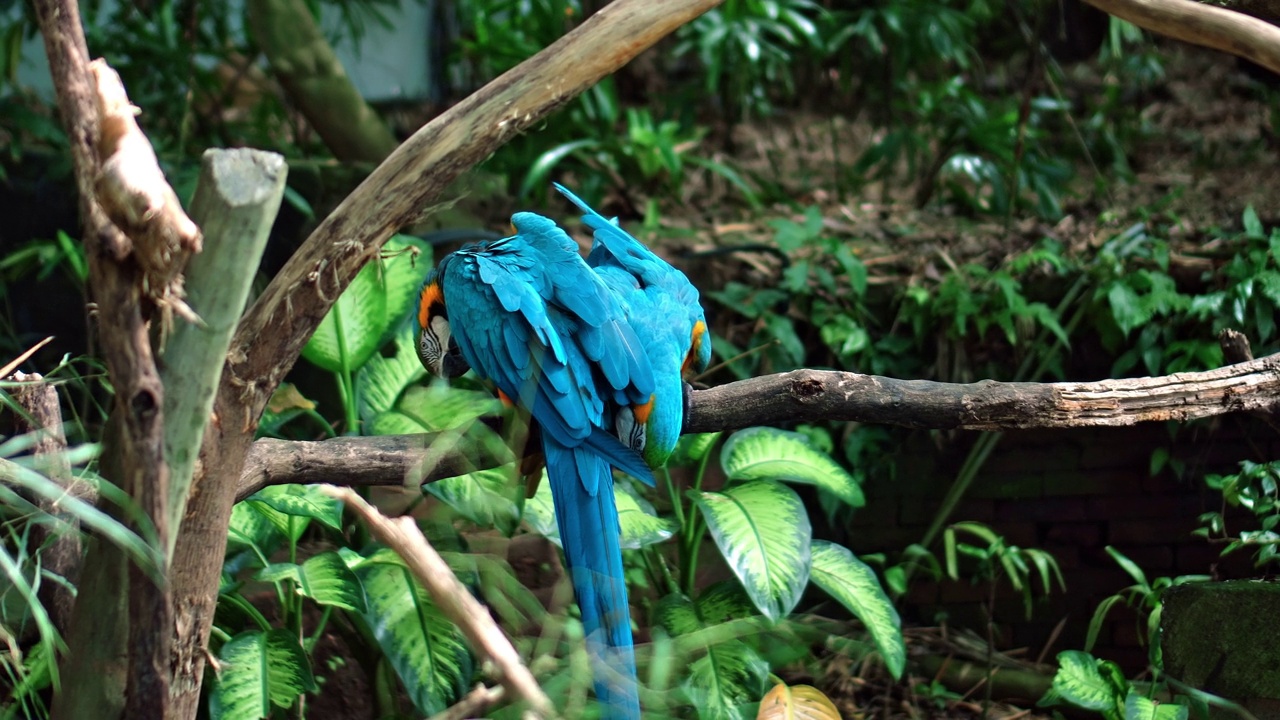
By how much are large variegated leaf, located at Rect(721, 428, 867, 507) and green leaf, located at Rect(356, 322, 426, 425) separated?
0.72m

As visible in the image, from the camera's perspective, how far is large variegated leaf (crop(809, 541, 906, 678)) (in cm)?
188

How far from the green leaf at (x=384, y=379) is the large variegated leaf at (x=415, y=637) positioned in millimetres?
403

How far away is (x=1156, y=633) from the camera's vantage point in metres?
2.12

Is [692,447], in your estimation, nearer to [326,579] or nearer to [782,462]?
[782,462]

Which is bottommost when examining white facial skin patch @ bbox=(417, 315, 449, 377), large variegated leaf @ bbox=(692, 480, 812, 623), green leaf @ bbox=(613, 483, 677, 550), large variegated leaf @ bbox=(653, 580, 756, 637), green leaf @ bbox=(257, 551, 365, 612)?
large variegated leaf @ bbox=(653, 580, 756, 637)

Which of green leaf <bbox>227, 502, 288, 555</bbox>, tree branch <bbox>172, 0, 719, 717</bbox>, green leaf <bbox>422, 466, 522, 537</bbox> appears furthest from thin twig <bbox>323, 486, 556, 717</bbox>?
green leaf <bbox>227, 502, 288, 555</bbox>

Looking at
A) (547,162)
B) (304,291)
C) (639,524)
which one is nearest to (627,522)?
(639,524)

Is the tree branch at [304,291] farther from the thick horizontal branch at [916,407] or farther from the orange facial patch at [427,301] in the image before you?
the orange facial patch at [427,301]

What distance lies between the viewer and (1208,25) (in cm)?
147

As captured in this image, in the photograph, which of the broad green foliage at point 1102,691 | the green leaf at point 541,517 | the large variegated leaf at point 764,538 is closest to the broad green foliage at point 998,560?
the broad green foliage at point 1102,691

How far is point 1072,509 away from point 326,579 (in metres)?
2.03

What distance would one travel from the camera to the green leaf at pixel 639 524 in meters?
1.82

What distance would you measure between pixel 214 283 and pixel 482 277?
2.28ft

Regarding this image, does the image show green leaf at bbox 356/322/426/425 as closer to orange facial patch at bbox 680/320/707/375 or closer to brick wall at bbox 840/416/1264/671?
orange facial patch at bbox 680/320/707/375
